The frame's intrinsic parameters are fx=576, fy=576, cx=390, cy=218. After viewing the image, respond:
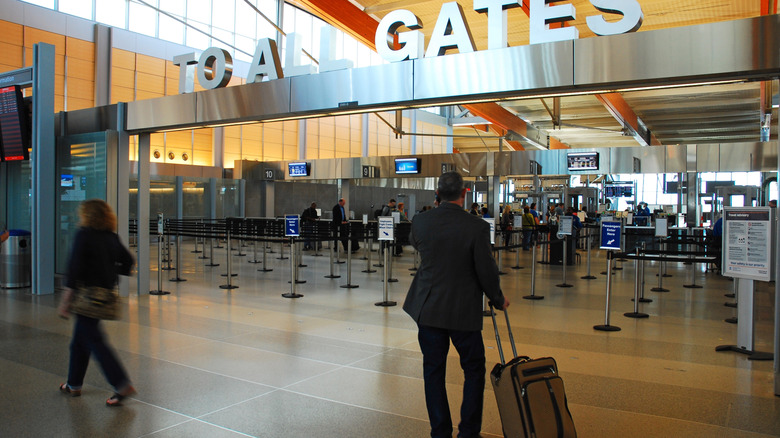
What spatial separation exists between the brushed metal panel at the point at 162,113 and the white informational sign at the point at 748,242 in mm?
7742

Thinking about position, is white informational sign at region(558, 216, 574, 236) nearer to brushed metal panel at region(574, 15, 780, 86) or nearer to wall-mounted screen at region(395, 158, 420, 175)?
wall-mounted screen at region(395, 158, 420, 175)

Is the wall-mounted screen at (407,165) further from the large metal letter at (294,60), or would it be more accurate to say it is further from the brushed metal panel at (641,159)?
the large metal letter at (294,60)

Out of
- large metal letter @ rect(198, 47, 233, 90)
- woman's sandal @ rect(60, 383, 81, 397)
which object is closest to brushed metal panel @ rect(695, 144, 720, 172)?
large metal letter @ rect(198, 47, 233, 90)

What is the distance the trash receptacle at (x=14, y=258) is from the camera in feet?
35.0

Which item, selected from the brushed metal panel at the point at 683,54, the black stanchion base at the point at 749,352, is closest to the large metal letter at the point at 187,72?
the brushed metal panel at the point at 683,54

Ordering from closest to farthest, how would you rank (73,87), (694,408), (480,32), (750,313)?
(694,408), (750,313), (480,32), (73,87)

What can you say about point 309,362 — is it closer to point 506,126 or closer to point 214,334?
point 214,334

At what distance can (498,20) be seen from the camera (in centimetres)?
696

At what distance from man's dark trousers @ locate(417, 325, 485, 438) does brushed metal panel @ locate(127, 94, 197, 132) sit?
22.9 ft

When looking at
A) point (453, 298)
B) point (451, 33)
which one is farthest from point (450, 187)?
point (451, 33)

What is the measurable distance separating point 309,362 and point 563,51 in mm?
4332

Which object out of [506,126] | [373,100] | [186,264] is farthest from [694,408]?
[506,126]

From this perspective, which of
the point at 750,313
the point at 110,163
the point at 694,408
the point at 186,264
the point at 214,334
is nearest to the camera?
the point at 694,408

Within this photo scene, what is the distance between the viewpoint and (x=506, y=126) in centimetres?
2323
